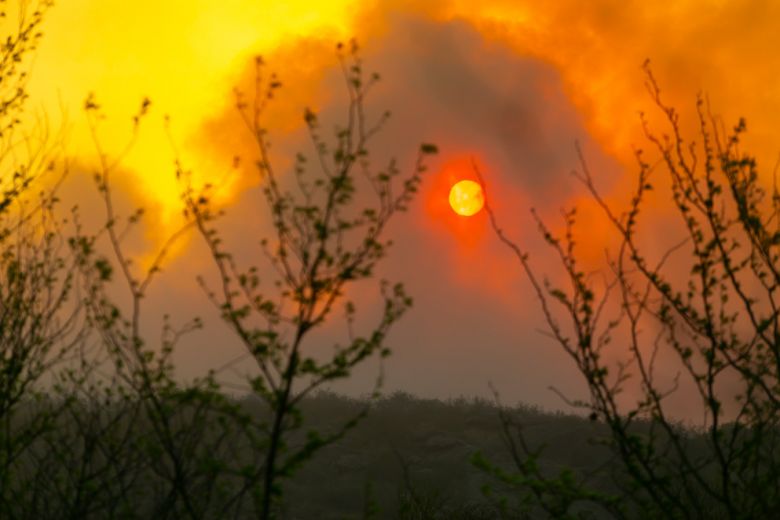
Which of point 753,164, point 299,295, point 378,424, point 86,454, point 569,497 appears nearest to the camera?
point 299,295

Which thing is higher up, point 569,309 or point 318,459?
point 318,459

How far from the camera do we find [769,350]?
7602mm

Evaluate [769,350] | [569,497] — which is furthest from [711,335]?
[569,497]

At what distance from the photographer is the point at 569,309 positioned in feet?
24.1

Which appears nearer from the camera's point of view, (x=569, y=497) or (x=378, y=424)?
(x=569, y=497)

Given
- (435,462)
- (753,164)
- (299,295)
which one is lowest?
(299,295)

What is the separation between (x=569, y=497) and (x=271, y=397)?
202 cm

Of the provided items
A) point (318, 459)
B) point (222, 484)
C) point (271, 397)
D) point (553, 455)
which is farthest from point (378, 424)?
point (271, 397)

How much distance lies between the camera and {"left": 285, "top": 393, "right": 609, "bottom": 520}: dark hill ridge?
2664 cm

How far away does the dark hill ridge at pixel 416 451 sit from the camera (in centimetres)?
2664

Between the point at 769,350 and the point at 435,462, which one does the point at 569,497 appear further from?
the point at 435,462

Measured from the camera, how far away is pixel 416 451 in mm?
29812

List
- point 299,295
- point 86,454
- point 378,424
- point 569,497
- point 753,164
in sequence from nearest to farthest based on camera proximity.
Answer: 1. point 299,295
2. point 569,497
3. point 753,164
4. point 86,454
5. point 378,424

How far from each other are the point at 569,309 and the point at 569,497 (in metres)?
1.29
